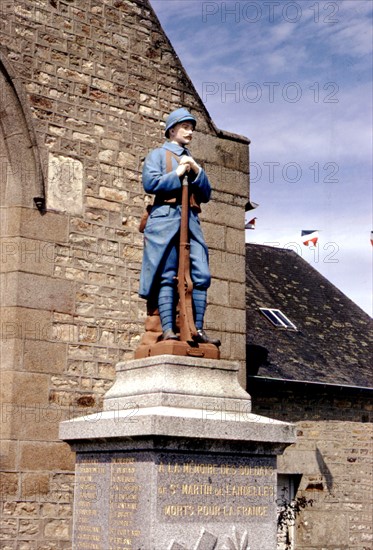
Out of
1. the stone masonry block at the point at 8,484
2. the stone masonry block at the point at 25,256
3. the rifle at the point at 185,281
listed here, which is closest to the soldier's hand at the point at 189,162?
A: the rifle at the point at 185,281

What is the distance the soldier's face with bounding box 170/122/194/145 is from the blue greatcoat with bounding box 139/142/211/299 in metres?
0.24

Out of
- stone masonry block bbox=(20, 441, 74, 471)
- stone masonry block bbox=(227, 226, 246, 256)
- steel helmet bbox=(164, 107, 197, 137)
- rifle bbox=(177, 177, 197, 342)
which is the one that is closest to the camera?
rifle bbox=(177, 177, 197, 342)

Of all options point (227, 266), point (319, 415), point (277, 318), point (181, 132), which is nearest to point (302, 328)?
point (277, 318)

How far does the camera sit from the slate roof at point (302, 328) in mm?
14844

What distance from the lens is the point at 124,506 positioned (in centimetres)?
666

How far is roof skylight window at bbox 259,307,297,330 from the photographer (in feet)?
53.4

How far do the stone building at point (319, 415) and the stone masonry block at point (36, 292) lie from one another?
414 cm

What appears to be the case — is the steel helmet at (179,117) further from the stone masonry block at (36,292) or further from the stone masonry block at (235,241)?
the stone masonry block at (235,241)

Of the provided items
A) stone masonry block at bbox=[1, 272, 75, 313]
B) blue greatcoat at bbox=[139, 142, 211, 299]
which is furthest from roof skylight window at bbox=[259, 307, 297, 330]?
blue greatcoat at bbox=[139, 142, 211, 299]

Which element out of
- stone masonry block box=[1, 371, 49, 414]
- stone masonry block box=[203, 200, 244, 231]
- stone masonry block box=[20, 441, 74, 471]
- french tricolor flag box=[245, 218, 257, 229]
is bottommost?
stone masonry block box=[20, 441, 74, 471]

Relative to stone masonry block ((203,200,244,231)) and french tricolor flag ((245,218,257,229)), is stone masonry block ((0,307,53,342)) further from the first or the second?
french tricolor flag ((245,218,257,229))

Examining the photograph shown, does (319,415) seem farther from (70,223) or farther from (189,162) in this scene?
(189,162)

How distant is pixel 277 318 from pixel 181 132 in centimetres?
903

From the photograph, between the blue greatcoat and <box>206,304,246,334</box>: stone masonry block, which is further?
<box>206,304,246,334</box>: stone masonry block
